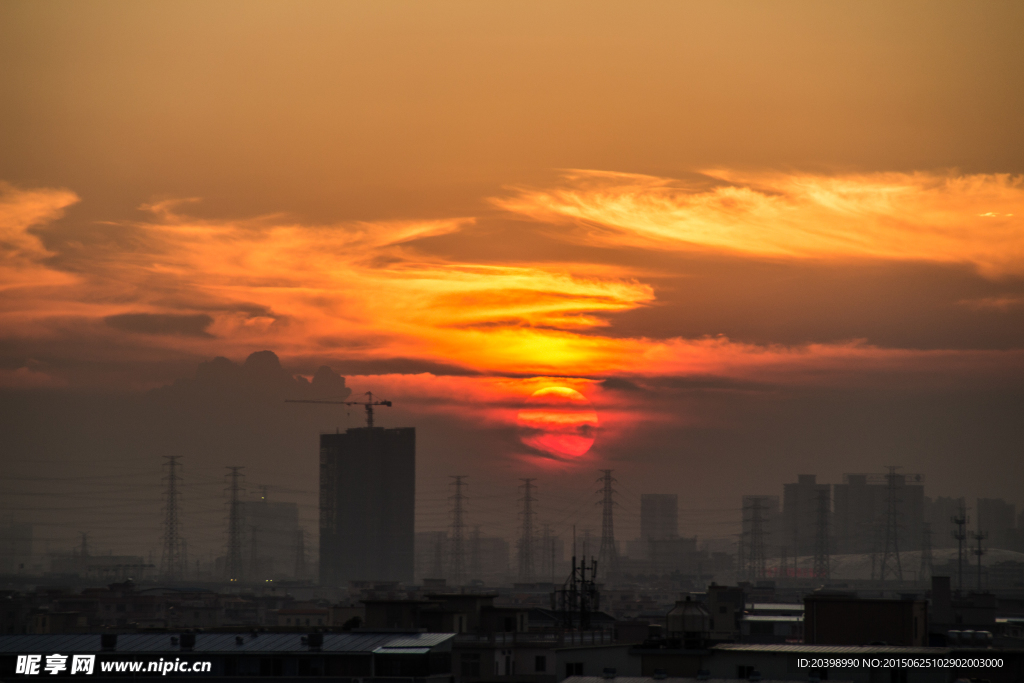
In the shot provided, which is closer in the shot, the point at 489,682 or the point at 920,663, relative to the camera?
the point at 920,663

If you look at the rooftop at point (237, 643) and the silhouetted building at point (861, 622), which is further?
the silhouetted building at point (861, 622)

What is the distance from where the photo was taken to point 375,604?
72.0 m

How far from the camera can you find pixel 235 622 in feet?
538

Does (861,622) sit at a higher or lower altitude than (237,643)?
higher

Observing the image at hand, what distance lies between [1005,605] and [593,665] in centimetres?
9452

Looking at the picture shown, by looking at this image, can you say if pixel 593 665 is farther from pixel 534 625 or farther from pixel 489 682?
pixel 534 625

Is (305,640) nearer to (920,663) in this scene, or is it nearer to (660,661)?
(660,661)

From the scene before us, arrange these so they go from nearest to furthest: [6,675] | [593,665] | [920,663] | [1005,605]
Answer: [920,663], [6,675], [593,665], [1005,605]

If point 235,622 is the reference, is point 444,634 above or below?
above

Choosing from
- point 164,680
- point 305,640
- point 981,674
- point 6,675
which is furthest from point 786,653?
point 6,675

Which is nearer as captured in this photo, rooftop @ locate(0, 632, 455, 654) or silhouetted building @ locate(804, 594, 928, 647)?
rooftop @ locate(0, 632, 455, 654)

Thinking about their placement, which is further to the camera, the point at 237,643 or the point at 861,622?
the point at 861,622

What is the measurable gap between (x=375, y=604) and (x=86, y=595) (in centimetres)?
10454

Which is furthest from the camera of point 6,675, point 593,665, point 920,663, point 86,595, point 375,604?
point 86,595
